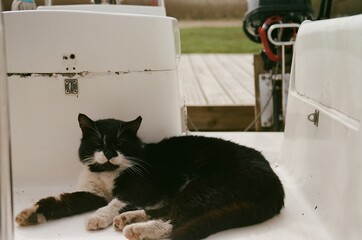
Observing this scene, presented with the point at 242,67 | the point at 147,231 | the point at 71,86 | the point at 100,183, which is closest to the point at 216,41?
the point at 242,67

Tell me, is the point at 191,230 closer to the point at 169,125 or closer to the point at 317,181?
the point at 317,181

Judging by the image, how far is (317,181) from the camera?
→ 1017mm

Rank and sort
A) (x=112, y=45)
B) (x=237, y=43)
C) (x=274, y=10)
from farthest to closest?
(x=237, y=43)
(x=274, y=10)
(x=112, y=45)

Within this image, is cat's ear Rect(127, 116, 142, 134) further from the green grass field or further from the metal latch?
the green grass field

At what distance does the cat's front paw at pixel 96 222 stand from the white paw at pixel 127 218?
2 centimetres

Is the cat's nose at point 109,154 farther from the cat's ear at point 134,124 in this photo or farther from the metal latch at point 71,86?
the metal latch at point 71,86

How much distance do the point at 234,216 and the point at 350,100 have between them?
33cm

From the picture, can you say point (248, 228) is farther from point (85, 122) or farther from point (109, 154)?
point (85, 122)

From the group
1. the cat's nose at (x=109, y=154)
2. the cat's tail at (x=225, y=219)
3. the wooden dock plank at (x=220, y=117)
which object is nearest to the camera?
the cat's tail at (x=225, y=219)

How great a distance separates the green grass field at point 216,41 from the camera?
109 inches

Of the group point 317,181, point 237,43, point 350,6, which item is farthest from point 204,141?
point 237,43

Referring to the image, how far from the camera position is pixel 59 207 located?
1.02 meters

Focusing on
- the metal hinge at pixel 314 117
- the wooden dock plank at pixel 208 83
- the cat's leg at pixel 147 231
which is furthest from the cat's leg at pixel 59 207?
the wooden dock plank at pixel 208 83

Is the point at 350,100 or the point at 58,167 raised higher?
the point at 350,100
